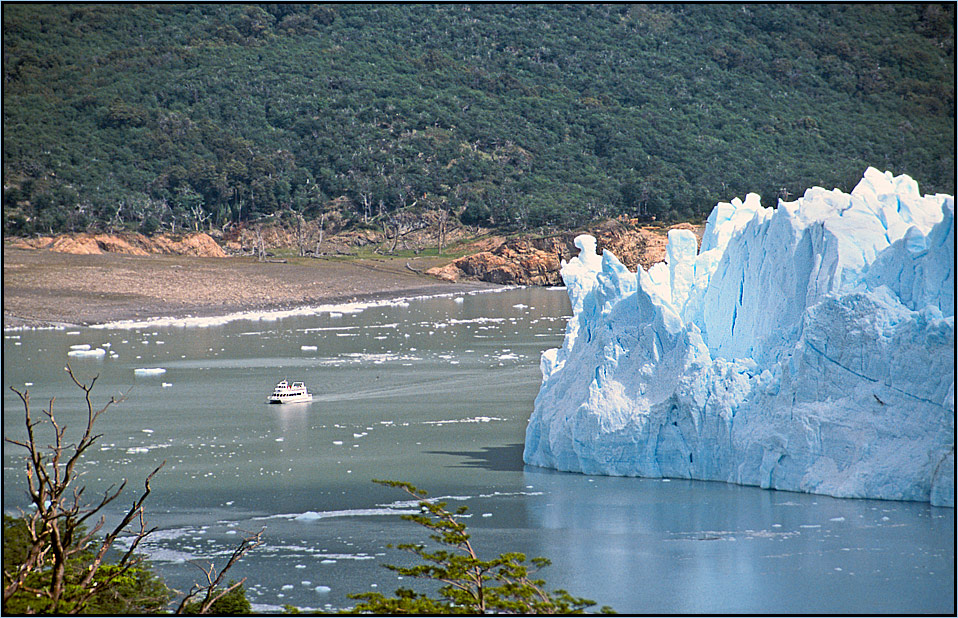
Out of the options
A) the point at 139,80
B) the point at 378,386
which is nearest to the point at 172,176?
the point at 139,80

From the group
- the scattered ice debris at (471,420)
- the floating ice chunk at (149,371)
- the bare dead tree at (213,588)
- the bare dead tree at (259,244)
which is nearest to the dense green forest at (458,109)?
the bare dead tree at (259,244)

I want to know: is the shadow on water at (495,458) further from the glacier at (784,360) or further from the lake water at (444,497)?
the glacier at (784,360)

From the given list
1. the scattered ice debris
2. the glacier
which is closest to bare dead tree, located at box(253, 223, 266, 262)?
the scattered ice debris

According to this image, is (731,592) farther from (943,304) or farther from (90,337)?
(90,337)

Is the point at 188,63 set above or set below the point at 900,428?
above

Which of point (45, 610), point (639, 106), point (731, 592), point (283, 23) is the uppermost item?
point (283, 23)
